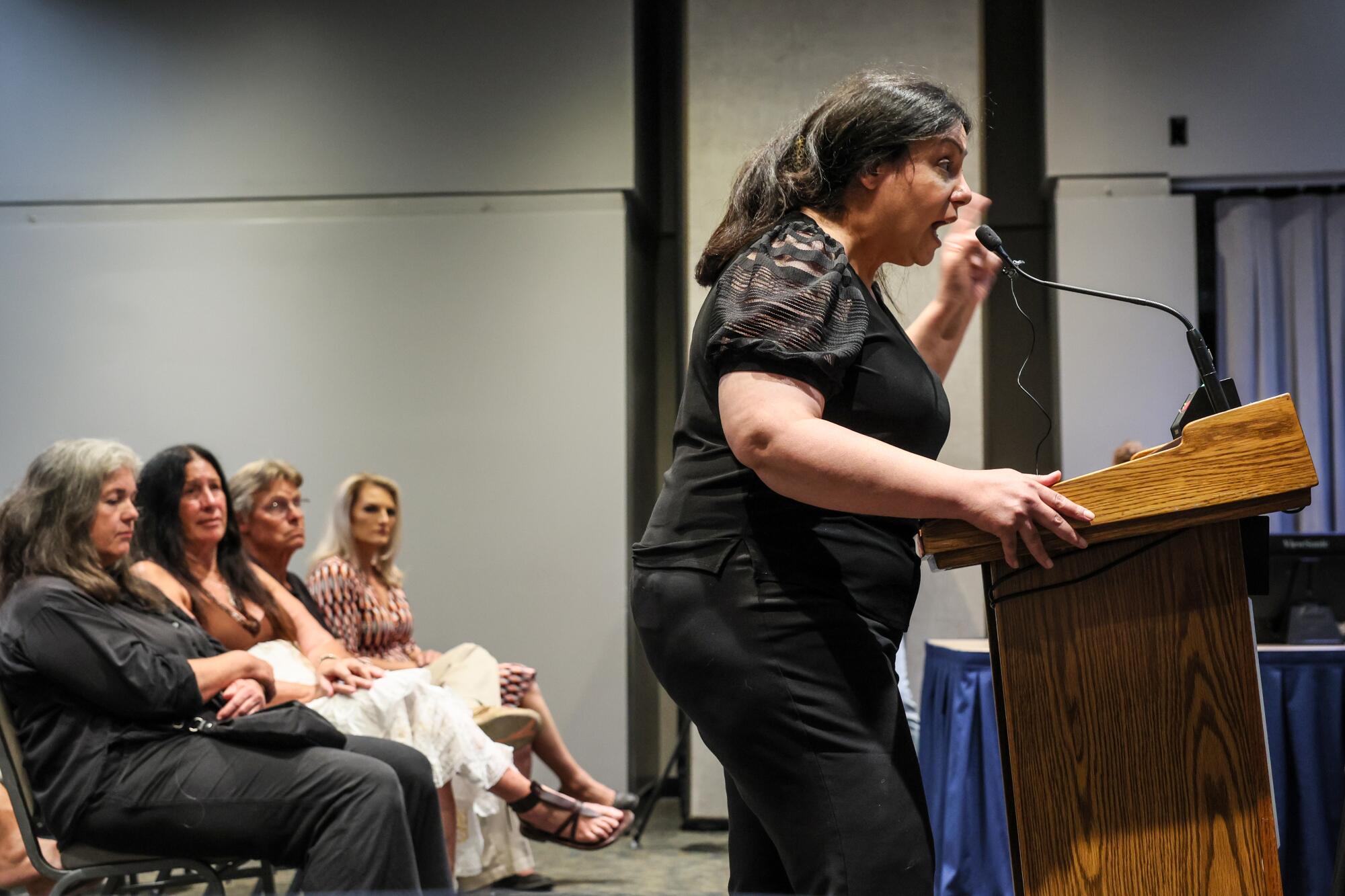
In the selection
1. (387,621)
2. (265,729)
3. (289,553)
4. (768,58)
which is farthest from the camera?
(768,58)

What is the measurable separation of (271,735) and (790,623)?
146cm

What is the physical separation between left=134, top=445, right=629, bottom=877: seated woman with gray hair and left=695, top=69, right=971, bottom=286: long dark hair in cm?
198

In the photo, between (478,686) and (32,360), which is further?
(32,360)

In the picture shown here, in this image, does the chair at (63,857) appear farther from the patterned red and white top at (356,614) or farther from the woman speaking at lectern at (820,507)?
the patterned red and white top at (356,614)

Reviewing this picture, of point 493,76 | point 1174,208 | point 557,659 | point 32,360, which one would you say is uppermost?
point 493,76

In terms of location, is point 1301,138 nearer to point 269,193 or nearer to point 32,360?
point 269,193

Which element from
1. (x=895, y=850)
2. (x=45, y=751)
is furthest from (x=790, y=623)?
(x=45, y=751)

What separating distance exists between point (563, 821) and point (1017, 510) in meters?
2.42

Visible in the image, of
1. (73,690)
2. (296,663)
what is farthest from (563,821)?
(73,690)

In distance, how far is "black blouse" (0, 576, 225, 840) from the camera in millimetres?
2158

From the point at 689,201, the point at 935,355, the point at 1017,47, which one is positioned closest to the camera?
the point at 935,355

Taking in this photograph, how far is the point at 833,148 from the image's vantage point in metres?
1.29

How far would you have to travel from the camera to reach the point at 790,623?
45.6 inches

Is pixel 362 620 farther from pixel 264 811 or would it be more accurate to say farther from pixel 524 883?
pixel 264 811
